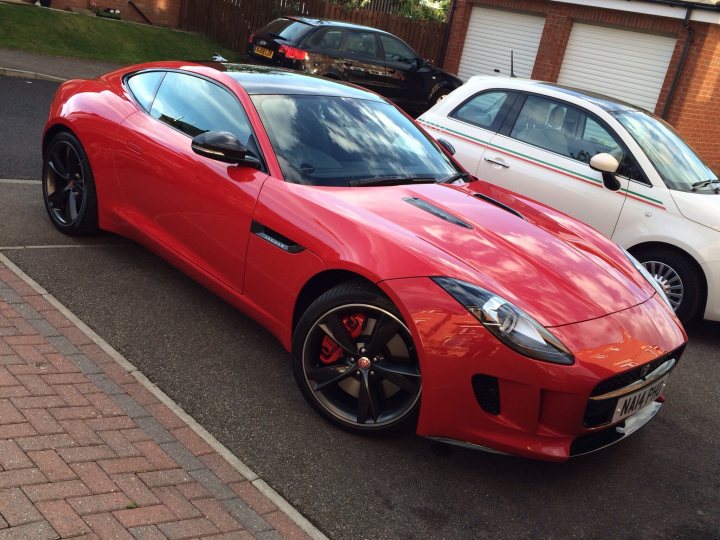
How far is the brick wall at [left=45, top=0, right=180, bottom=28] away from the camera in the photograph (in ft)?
69.4

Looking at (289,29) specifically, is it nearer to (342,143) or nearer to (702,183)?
(702,183)

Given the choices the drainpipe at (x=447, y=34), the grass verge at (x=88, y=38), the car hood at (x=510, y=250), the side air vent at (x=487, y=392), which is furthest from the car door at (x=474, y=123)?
the drainpipe at (x=447, y=34)

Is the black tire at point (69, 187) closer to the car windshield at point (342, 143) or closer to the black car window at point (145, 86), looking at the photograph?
the black car window at point (145, 86)

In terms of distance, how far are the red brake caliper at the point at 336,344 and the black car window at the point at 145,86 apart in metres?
2.35

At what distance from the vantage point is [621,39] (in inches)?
666

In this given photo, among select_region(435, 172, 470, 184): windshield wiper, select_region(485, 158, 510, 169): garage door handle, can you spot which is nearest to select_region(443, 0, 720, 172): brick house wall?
select_region(485, 158, 510, 169): garage door handle

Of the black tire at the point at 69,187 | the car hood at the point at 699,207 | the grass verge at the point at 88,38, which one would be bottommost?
the grass verge at the point at 88,38

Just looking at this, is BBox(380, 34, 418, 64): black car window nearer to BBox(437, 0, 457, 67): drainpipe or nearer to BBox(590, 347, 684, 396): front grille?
BBox(437, 0, 457, 67): drainpipe

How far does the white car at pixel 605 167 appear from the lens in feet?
20.4

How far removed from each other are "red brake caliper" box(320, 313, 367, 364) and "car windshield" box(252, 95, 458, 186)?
0.89 metres

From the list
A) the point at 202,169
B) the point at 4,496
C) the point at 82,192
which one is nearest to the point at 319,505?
the point at 4,496

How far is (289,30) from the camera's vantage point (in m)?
14.2

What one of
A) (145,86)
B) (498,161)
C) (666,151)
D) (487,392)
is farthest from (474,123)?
(487,392)

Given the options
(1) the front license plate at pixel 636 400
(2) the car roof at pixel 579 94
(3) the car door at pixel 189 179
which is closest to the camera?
(1) the front license plate at pixel 636 400
